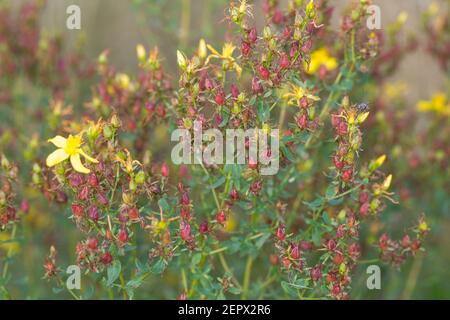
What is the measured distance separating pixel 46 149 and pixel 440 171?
1.62 metres

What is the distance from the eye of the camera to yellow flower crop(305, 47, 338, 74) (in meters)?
2.65

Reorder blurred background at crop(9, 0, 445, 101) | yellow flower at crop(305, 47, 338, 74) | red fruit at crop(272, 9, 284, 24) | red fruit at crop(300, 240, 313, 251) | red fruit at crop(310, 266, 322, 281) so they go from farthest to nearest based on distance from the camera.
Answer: blurred background at crop(9, 0, 445, 101)
yellow flower at crop(305, 47, 338, 74)
red fruit at crop(272, 9, 284, 24)
red fruit at crop(300, 240, 313, 251)
red fruit at crop(310, 266, 322, 281)

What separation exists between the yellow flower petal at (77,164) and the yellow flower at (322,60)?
104 centimetres

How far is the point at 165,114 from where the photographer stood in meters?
2.35

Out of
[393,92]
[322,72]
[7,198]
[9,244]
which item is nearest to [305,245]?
[322,72]

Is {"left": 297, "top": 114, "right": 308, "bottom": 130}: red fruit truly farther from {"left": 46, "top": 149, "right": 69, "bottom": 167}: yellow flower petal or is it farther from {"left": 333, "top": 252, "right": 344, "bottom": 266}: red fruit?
{"left": 46, "top": 149, "right": 69, "bottom": 167}: yellow flower petal

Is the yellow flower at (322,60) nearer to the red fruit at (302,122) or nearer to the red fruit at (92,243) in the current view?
the red fruit at (302,122)

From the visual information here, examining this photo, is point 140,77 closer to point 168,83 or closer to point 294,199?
point 168,83

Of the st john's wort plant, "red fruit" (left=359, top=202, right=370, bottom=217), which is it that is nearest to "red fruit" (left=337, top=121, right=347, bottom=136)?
the st john's wort plant

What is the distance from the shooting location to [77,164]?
195cm

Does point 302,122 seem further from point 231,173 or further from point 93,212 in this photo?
point 93,212

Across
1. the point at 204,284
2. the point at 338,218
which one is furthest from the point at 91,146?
the point at 338,218

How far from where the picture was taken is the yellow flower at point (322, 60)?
265 centimetres

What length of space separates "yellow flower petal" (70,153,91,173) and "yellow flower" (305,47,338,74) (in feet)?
3.40
